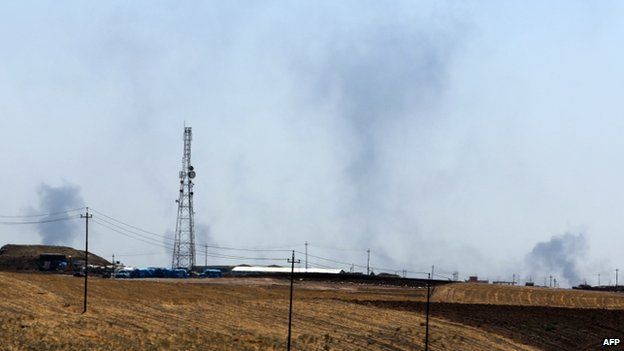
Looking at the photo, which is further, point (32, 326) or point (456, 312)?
point (456, 312)

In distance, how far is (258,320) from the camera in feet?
314

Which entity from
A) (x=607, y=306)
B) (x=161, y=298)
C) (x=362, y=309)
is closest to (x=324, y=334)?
(x=362, y=309)

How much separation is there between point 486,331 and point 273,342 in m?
35.6

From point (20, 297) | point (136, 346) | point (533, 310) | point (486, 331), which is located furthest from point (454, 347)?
point (20, 297)

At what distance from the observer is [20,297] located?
98.2m

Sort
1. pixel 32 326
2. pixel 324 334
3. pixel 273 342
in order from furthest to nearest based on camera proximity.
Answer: pixel 324 334
pixel 273 342
pixel 32 326

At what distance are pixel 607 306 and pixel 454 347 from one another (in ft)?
169

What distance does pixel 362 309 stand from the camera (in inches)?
4405

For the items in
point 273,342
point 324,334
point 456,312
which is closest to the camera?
point 273,342

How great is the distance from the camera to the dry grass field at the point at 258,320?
75.2m

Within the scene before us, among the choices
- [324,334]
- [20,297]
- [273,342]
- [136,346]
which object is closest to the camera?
[136,346]

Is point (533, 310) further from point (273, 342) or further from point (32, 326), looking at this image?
point (32, 326)

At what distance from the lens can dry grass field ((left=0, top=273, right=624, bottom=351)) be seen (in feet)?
247

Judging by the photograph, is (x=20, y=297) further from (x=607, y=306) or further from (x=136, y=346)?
(x=607, y=306)
